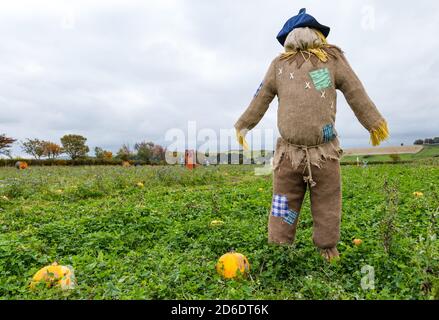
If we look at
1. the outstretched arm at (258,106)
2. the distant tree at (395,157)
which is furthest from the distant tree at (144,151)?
the outstretched arm at (258,106)

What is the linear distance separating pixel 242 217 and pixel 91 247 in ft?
8.54

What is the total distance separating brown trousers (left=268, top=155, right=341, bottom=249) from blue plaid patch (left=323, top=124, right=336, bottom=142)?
9.5 inches

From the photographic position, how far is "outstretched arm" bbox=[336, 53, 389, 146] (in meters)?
3.71

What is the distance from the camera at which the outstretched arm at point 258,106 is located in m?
3.98

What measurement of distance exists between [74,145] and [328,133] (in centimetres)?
4225

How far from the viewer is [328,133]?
3.62 m

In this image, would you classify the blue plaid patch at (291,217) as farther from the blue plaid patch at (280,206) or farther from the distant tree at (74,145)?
the distant tree at (74,145)

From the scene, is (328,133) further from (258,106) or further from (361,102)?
(258,106)

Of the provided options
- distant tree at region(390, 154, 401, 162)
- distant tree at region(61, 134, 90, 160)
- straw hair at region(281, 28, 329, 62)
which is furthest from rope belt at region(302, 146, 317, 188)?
distant tree at region(61, 134, 90, 160)

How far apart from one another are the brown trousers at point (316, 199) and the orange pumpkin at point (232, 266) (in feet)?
2.09

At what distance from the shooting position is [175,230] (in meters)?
4.86

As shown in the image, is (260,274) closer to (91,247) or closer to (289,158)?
(289,158)

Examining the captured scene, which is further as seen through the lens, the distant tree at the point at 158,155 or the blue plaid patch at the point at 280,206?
the distant tree at the point at 158,155
